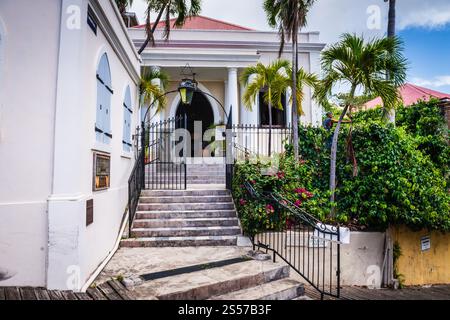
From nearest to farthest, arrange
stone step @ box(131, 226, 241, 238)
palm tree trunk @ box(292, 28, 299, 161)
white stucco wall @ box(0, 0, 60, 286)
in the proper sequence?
white stucco wall @ box(0, 0, 60, 286) → stone step @ box(131, 226, 241, 238) → palm tree trunk @ box(292, 28, 299, 161)

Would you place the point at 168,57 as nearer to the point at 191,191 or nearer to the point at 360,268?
the point at 191,191

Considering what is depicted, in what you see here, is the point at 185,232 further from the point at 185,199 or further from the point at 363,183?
the point at 363,183

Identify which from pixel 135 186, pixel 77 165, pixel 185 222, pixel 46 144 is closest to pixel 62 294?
pixel 77 165

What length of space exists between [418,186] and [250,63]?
24.5ft

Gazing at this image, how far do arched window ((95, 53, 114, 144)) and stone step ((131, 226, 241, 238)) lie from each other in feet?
6.51

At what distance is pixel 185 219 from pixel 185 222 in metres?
0.12

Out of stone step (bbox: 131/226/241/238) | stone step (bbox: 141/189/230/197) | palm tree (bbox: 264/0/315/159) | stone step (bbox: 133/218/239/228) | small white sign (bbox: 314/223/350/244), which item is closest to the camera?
small white sign (bbox: 314/223/350/244)

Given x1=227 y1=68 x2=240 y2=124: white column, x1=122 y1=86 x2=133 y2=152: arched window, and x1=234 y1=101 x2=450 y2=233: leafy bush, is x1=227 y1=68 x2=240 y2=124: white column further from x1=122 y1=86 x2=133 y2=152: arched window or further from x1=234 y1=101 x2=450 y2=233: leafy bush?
x1=122 y1=86 x2=133 y2=152: arched window

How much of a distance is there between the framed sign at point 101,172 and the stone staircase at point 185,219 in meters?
1.39

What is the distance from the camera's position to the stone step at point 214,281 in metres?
3.43

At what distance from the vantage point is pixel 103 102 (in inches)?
187

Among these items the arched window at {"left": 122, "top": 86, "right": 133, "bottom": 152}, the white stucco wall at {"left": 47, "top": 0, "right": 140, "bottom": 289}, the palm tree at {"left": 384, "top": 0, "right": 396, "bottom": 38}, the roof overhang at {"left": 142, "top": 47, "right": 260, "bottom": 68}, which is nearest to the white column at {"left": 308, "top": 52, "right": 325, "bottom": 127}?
the roof overhang at {"left": 142, "top": 47, "right": 260, "bottom": 68}

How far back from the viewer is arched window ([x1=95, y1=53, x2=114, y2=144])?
446 centimetres
